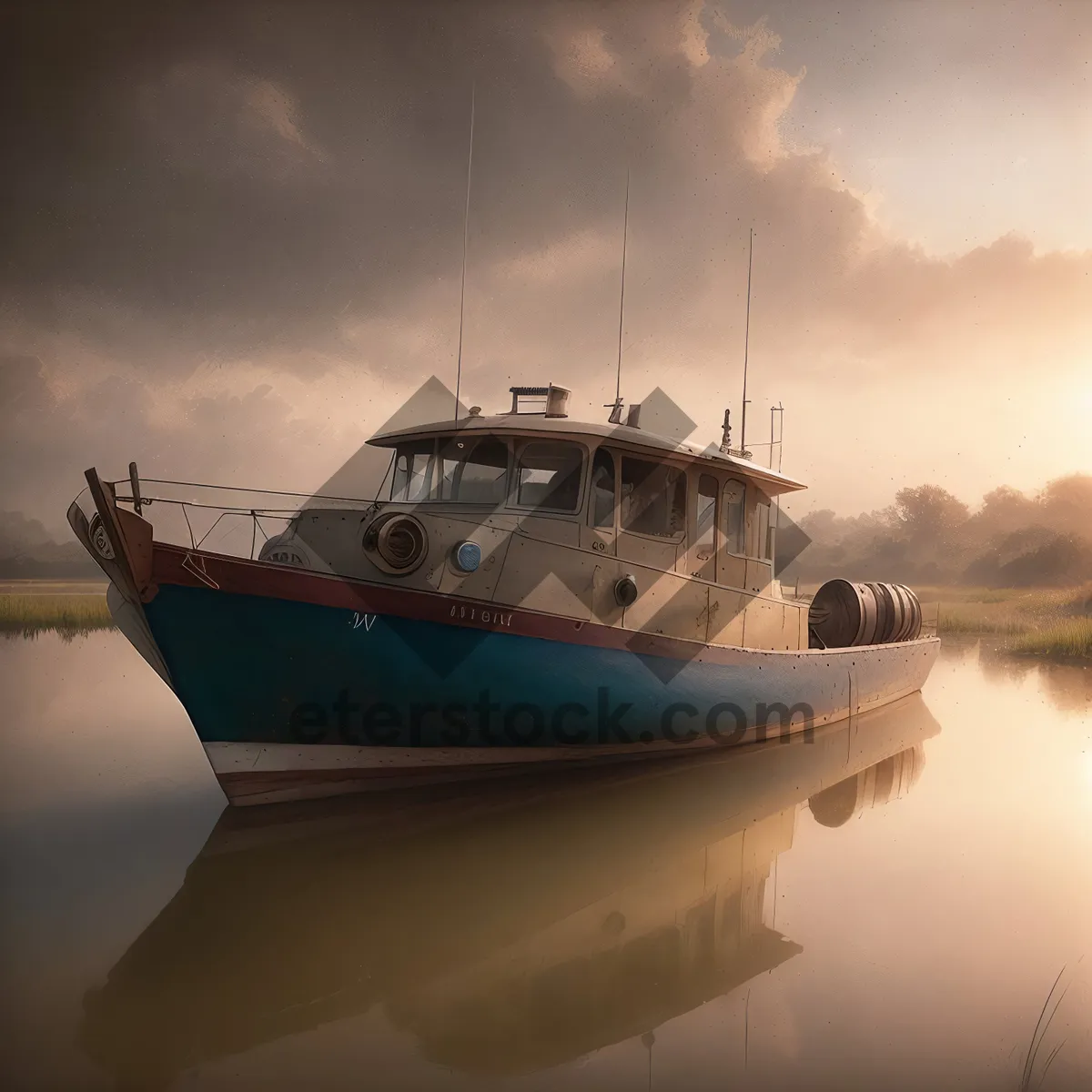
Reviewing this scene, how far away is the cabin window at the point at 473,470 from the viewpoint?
703cm

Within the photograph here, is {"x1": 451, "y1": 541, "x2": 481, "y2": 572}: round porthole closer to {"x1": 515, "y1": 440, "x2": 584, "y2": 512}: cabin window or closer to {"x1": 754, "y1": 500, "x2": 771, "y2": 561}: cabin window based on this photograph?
{"x1": 515, "y1": 440, "x2": 584, "y2": 512}: cabin window

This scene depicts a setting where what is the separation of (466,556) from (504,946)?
2753 mm

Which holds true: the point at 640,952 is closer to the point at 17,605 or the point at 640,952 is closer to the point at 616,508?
the point at 616,508

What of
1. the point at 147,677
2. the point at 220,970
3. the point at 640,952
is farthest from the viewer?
the point at 147,677

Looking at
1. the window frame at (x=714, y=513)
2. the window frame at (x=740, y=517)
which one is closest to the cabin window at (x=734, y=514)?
the window frame at (x=740, y=517)

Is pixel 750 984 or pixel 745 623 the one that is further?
pixel 745 623

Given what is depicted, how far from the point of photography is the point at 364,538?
5.88m

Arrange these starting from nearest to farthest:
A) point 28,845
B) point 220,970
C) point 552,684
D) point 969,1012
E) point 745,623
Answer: point 969,1012 → point 220,970 → point 28,845 → point 552,684 → point 745,623

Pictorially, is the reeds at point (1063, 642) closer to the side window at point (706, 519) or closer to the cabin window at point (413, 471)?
the side window at point (706, 519)

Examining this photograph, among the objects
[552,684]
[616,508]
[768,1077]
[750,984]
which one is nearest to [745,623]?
[616,508]

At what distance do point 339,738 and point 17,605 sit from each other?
12.1m

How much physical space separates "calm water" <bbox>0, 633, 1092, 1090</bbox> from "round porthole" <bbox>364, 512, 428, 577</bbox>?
1873 millimetres

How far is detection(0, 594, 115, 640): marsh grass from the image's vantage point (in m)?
14.3

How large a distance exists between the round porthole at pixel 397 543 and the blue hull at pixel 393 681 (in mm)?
403
